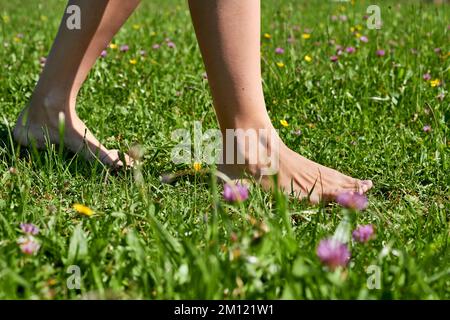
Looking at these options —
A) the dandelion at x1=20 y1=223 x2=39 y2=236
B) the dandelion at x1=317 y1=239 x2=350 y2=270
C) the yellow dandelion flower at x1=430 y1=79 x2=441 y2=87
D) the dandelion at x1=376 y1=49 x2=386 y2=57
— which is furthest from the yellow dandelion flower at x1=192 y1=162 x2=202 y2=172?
the dandelion at x1=376 y1=49 x2=386 y2=57

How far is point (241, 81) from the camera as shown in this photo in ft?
6.82

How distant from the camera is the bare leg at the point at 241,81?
6.67 ft

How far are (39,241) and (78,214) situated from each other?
39 centimetres

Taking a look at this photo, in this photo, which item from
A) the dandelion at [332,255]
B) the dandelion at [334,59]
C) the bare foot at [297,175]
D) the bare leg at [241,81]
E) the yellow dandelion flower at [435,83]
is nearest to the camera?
the dandelion at [332,255]

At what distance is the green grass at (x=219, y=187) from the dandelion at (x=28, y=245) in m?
0.02

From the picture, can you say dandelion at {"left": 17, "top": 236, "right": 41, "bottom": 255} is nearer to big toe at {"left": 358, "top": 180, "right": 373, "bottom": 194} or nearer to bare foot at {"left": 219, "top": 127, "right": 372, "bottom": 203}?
bare foot at {"left": 219, "top": 127, "right": 372, "bottom": 203}

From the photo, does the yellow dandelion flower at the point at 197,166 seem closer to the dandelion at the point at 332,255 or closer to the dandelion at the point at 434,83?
the dandelion at the point at 332,255

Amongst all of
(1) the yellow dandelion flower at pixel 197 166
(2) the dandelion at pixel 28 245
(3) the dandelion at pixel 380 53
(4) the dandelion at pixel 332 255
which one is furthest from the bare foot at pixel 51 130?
(3) the dandelion at pixel 380 53

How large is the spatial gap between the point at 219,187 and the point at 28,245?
0.81m

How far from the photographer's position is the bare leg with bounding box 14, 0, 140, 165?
2324 millimetres

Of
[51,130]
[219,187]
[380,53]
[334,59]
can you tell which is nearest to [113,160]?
[51,130]

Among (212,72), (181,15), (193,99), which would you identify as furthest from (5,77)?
(181,15)

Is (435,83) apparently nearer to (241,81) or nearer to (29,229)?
(241,81)

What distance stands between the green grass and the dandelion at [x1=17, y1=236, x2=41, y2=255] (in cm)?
2
